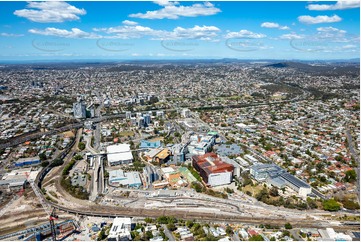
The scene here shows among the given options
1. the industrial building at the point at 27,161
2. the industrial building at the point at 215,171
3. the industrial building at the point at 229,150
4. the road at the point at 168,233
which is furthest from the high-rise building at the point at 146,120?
the road at the point at 168,233

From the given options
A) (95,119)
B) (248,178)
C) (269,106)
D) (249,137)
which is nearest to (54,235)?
(248,178)

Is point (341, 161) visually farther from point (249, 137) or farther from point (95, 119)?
point (95, 119)

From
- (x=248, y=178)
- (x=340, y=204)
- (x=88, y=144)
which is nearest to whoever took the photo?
(x=340, y=204)

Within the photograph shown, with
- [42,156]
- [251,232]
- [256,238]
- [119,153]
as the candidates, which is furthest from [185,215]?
[42,156]

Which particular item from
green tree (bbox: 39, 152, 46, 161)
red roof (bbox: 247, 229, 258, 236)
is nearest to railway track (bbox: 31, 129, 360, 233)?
red roof (bbox: 247, 229, 258, 236)

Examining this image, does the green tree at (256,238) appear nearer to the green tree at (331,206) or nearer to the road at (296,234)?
the road at (296,234)

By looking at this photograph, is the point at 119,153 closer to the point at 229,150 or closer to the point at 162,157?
the point at 162,157

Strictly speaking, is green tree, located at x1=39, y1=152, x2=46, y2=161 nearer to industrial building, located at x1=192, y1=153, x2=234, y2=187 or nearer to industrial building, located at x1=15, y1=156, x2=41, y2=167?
industrial building, located at x1=15, y1=156, x2=41, y2=167
